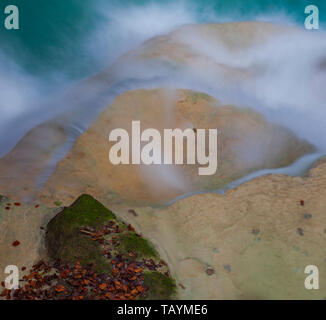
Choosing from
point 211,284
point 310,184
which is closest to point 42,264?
point 211,284

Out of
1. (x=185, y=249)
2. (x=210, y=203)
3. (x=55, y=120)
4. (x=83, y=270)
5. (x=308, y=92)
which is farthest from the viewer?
(x=308, y=92)

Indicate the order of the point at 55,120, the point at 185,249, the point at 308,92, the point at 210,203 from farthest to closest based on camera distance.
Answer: the point at 308,92
the point at 55,120
the point at 210,203
the point at 185,249

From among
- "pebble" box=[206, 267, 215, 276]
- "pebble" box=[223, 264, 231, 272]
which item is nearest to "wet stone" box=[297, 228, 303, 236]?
"pebble" box=[223, 264, 231, 272]

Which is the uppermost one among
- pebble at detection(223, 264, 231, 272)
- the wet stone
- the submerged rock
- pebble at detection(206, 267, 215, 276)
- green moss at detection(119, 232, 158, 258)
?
the submerged rock

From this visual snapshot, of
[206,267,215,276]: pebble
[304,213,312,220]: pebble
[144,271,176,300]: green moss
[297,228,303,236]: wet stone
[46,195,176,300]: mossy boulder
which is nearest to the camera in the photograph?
[144,271,176,300]: green moss

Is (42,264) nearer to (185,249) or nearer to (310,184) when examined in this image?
(185,249)

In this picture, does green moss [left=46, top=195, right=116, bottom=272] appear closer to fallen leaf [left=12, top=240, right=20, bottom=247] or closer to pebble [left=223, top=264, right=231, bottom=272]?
fallen leaf [left=12, top=240, right=20, bottom=247]

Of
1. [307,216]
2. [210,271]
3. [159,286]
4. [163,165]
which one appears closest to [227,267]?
[210,271]

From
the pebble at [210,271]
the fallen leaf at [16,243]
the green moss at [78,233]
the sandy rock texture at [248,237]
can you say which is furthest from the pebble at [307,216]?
the fallen leaf at [16,243]
